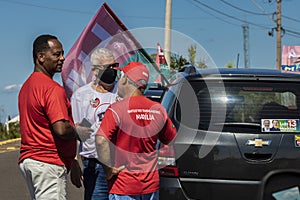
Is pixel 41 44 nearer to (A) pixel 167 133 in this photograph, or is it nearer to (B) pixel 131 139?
(B) pixel 131 139

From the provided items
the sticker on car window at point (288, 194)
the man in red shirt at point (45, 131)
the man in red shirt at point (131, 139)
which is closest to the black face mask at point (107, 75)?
the man in red shirt at point (131, 139)

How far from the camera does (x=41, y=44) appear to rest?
4777 millimetres

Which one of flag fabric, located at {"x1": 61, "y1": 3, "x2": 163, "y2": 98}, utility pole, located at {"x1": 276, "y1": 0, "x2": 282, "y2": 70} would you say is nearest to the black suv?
flag fabric, located at {"x1": 61, "y1": 3, "x2": 163, "y2": 98}

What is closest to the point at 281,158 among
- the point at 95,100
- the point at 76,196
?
the point at 95,100

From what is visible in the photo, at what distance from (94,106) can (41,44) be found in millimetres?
1219

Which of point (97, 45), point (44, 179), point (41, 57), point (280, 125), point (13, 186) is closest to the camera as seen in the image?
point (44, 179)

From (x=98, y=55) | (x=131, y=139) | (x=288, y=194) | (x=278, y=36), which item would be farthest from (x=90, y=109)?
(x=278, y=36)

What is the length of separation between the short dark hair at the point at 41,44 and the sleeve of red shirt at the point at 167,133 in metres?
1.11

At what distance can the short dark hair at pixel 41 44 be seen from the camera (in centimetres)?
476

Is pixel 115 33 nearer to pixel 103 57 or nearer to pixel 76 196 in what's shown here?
pixel 103 57

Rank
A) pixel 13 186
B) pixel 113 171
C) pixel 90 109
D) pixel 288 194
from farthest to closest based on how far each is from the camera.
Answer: pixel 13 186 < pixel 90 109 < pixel 113 171 < pixel 288 194

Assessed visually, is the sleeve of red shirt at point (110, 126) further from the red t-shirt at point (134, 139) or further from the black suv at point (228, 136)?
the black suv at point (228, 136)

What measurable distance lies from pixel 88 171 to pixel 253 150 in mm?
1551

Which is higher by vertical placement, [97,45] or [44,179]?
[97,45]
